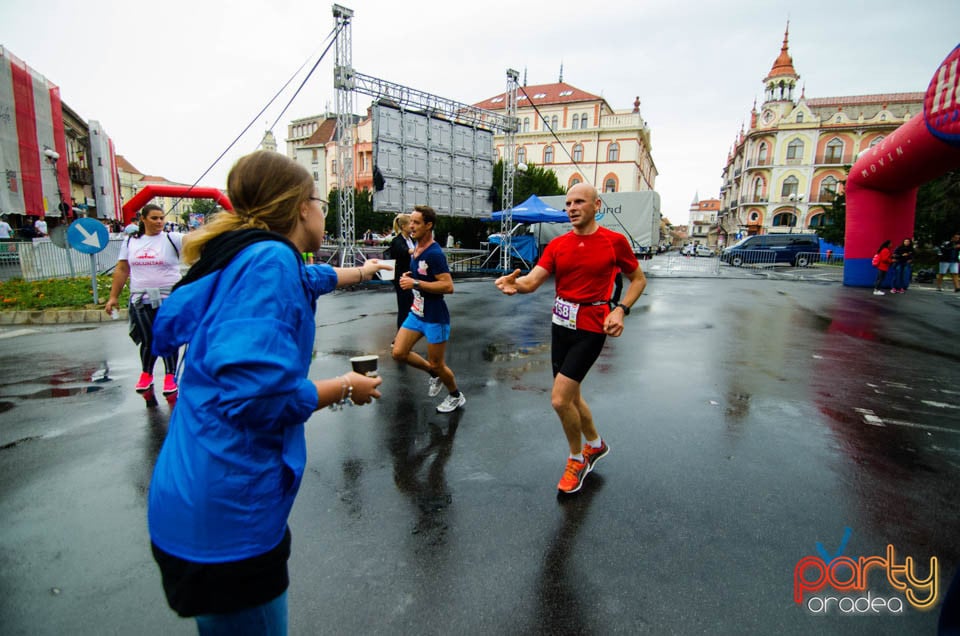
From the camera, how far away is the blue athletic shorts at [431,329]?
15.3 ft

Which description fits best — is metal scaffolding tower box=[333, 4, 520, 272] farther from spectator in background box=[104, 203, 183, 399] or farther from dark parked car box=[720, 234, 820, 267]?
dark parked car box=[720, 234, 820, 267]

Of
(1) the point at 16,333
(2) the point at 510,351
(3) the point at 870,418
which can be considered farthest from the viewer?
(1) the point at 16,333

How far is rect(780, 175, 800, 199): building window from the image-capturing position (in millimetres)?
61069

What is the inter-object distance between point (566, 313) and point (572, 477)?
1126 millimetres

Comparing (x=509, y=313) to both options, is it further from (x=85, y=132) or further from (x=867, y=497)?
(x=85, y=132)

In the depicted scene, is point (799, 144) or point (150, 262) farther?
point (799, 144)

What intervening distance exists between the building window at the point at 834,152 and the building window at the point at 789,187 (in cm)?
364

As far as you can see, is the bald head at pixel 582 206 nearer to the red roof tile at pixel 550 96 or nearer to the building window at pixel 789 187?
the red roof tile at pixel 550 96

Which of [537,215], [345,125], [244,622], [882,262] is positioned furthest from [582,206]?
[537,215]

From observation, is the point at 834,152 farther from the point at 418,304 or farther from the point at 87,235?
the point at 87,235

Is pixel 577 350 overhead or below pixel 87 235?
below

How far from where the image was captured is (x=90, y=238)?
8805 millimetres

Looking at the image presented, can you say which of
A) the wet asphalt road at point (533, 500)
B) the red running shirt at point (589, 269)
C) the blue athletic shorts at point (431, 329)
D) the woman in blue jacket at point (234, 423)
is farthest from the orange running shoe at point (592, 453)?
the woman in blue jacket at point (234, 423)

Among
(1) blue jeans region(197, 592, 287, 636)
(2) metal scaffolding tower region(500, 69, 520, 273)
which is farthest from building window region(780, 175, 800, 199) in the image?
(1) blue jeans region(197, 592, 287, 636)
